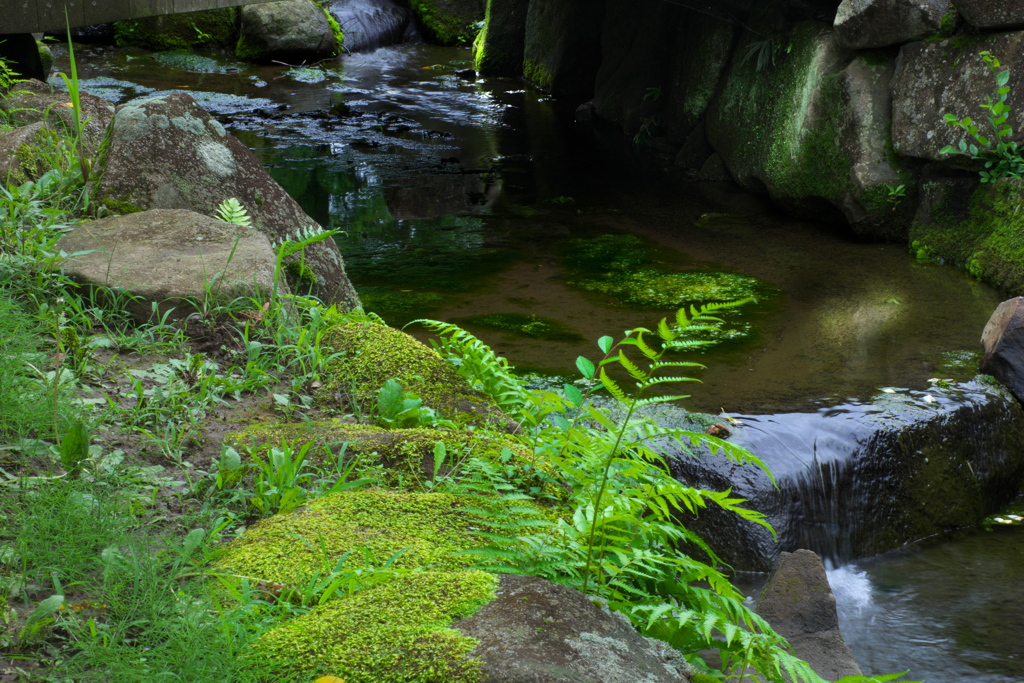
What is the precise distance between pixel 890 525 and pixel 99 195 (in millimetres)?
4396

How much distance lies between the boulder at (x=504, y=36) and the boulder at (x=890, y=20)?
10.1m

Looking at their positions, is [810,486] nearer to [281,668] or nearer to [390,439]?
[390,439]

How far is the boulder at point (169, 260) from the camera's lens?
3.31 metres

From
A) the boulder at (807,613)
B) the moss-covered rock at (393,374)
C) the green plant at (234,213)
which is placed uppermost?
the green plant at (234,213)

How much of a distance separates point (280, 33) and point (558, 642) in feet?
55.5

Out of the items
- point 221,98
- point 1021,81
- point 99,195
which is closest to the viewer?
point 99,195

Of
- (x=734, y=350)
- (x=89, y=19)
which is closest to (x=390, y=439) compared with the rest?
(x=734, y=350)

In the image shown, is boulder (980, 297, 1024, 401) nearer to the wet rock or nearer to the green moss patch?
the green moss patch

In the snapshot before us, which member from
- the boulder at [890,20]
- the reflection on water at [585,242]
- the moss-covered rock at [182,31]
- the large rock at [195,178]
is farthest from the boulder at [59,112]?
the moss-covered rock at [182,31]

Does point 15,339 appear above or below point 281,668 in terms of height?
above

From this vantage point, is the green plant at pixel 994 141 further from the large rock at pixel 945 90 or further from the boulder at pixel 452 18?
the boulder at pixel 452 18

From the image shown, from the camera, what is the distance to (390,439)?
8.79 ft

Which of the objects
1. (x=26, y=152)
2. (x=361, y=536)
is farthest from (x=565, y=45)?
(x=361, y=536)

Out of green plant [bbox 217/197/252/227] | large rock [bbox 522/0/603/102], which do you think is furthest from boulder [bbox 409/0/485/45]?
green plant [bbox 217/197/252/227]
